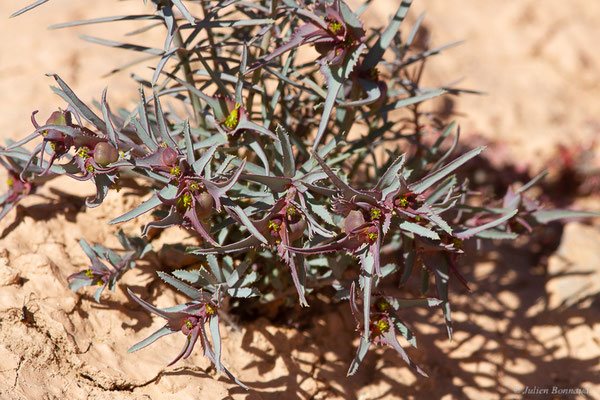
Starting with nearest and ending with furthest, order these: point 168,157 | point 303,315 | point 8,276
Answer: point 168,157 → point 8,276 → point 303,315

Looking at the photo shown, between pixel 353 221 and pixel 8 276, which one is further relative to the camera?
pixel 8 276

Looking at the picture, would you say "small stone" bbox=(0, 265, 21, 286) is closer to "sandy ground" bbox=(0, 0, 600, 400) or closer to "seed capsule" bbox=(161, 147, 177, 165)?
"sandy ground" bbox=(0, 0, 600, 400)

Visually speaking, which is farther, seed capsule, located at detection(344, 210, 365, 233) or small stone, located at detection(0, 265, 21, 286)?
small stone, located at detection(0, 265, 21, 286)

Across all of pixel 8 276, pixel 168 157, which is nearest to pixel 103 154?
pixel 168 157

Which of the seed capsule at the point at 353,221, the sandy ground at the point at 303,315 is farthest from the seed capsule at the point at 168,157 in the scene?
the sandy ground at the point at 303,315

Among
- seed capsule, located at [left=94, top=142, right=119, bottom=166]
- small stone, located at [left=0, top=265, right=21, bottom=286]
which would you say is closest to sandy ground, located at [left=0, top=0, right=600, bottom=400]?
small stone, located at [left=0, top=265, right=21, bottom=286]

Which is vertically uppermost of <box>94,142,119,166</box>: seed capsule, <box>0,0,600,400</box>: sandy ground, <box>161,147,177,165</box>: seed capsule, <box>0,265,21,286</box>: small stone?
<box>94,142,119,166</box>: seed capsule

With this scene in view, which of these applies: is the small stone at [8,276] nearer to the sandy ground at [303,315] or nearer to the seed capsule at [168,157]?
the sandy ground at [303,315]

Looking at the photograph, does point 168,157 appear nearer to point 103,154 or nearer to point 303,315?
point 103,154

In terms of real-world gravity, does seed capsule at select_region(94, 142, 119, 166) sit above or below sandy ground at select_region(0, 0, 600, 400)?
above

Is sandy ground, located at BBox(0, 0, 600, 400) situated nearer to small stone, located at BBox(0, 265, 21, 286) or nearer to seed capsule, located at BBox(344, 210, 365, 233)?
small stone, located at BBox(0, 265, 21, 286)
